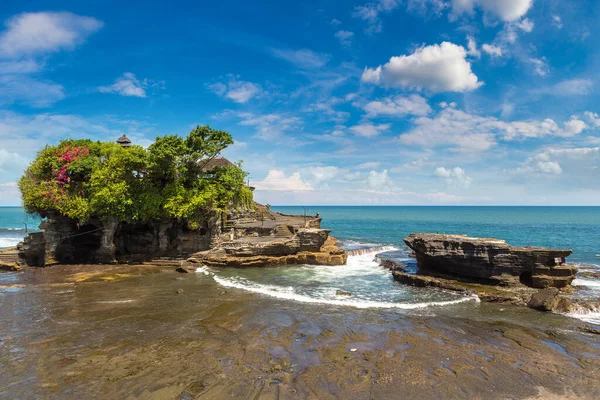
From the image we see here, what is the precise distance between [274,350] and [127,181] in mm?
22451

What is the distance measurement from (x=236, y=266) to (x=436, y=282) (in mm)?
15616

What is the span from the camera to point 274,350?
11922 millimetres

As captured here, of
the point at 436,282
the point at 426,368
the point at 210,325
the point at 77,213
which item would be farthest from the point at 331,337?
the point at 77,213

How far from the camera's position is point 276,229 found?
3425 cm

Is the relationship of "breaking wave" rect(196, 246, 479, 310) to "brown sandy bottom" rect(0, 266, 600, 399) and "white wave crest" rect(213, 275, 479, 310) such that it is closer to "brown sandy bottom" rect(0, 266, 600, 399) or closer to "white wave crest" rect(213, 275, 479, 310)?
"white wave crest" rect(213, 275, 479, 310)

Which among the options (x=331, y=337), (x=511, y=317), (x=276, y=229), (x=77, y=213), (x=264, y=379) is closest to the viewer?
(x=264, y=379)

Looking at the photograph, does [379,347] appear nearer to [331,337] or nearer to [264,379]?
[331,337]

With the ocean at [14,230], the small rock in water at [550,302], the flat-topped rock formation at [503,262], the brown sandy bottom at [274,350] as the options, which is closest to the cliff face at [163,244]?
the ocean at [14,230]

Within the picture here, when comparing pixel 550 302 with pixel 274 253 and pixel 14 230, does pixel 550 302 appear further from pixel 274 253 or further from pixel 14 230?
pixel 14 230

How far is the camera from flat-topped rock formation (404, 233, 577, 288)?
20395 mm

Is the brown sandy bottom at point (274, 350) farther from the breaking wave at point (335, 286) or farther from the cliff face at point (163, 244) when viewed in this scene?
the cliff face at point (163, 244)

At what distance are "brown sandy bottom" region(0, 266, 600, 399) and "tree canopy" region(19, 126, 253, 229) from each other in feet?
32.2

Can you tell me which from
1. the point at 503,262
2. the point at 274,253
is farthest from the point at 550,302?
the point at 274,253

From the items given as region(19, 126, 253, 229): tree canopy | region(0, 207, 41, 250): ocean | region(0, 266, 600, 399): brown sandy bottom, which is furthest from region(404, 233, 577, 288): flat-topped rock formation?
region(0, 207, 41, 250): ocean
